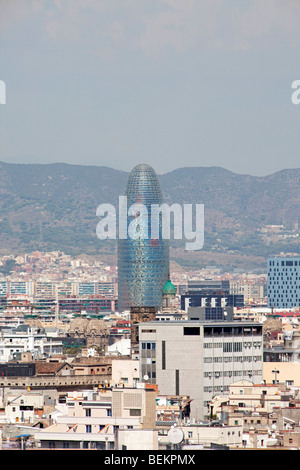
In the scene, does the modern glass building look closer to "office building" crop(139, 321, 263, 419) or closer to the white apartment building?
the white apartment building

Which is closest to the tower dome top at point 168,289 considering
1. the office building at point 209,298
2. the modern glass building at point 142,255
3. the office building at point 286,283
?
the office building at point 209,298

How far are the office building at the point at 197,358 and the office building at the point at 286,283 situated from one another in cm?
11950

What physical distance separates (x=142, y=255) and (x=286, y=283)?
1541cm

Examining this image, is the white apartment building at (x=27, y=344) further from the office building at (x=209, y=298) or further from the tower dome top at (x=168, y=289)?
the office building at (x=209, y=298)

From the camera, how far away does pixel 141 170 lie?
175 m

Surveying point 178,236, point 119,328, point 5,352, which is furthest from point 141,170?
point 5,352

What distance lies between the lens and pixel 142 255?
175 m

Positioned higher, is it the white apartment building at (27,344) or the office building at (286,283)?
the office building at (286,283)

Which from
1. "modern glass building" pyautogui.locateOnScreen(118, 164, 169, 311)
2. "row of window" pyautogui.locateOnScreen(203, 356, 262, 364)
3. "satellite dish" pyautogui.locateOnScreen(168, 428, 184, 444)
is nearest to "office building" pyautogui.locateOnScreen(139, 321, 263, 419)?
"row of window" pyautogui.locateOnScreen(203, 356, 262, 364)

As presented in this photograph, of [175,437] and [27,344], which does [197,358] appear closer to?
[175,437]

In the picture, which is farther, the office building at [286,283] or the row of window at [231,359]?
the office building at [286,283]

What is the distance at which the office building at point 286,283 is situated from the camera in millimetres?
172750

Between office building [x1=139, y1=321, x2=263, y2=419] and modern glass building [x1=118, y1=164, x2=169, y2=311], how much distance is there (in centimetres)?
11728

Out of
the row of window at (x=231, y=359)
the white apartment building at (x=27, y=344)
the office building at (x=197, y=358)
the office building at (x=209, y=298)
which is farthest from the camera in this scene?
the office building at (x=209, y=298)
